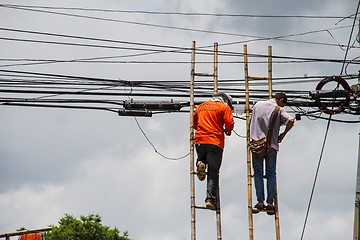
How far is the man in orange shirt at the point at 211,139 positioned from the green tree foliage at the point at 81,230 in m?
7.43

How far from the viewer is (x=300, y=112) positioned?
15133mm

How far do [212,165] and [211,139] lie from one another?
46 cm

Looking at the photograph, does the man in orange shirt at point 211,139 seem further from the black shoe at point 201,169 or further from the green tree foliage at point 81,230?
the green tree foliage at point 81,230

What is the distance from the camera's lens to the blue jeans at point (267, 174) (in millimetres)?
11250

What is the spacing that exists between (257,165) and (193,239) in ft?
5.63

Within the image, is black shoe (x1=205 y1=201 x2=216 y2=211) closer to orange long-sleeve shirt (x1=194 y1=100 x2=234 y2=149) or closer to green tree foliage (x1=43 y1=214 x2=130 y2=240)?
orange long-sleeve shirt (x1=194 y1=100 x2=234 y2=149)

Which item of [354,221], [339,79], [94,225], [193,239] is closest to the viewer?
[193,239]

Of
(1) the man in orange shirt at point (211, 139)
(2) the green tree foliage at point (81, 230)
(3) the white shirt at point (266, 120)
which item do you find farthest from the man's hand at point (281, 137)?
(2) the green tree foliage at point (81, 230)

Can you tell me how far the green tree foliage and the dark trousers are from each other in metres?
7.58

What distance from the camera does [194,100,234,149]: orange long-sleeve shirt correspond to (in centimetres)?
1138

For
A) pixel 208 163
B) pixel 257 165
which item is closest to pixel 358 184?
pixel 257 165

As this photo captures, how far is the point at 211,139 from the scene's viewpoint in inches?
446

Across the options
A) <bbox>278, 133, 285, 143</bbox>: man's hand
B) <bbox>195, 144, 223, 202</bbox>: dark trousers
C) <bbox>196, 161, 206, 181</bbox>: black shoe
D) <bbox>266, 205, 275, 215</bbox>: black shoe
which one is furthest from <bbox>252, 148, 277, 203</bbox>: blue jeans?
<bbox>196, 161, 206, 181</bbox>: black shoe

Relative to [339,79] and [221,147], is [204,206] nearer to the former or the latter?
[221,147]
